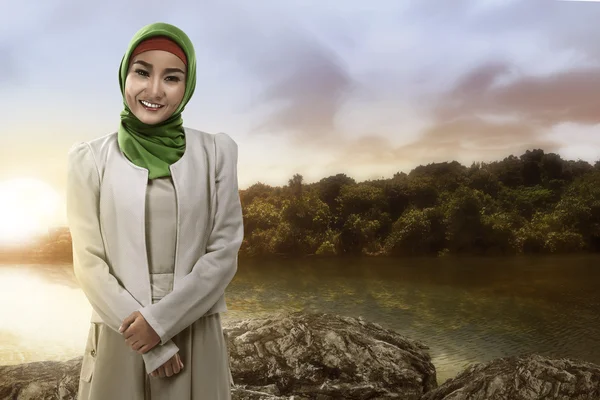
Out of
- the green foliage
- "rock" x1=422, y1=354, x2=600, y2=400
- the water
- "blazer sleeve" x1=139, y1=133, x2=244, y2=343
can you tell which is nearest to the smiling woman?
the water

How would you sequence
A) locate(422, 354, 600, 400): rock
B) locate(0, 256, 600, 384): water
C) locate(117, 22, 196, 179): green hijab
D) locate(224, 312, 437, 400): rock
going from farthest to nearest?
locate(0, 256, 600, 384): water, locate(224, 312, 437, 400): rock, locate(422, 354, 600, 400): rock, locate(117, 22, 196, 179): green hijab

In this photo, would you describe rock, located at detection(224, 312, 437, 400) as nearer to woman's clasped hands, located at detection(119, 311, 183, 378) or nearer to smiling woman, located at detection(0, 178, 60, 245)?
smiling woman, located at detection(0, 178, 60, 245)

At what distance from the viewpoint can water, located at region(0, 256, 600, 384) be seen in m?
2.74

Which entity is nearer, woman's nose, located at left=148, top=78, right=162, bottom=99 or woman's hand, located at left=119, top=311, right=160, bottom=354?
woman's hand, located at left=119, top=311, right=160, bottom=354

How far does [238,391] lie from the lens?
2367mm

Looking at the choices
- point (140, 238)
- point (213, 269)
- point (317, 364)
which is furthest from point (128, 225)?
point (317, 364)

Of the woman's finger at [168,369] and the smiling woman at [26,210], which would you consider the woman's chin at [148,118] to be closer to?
the woman's finger at [168,369]

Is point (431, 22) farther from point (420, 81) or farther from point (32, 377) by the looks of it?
point (32, 377)

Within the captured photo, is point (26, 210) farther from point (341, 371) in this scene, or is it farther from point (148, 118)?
point (341, 371)

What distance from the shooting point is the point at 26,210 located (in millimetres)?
2539

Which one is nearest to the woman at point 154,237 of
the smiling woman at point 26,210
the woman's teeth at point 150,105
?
the woman's teeth at point 150,105

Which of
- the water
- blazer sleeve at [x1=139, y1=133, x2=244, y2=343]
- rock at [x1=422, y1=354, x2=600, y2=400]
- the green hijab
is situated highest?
the green hijab

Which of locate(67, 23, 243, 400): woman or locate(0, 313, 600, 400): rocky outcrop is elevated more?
locate(67, 23, 243, 400): woman

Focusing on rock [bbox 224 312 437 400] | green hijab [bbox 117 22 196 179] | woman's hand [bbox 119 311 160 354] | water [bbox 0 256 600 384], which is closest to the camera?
woman's hand [bbox 119 311 160 354]
